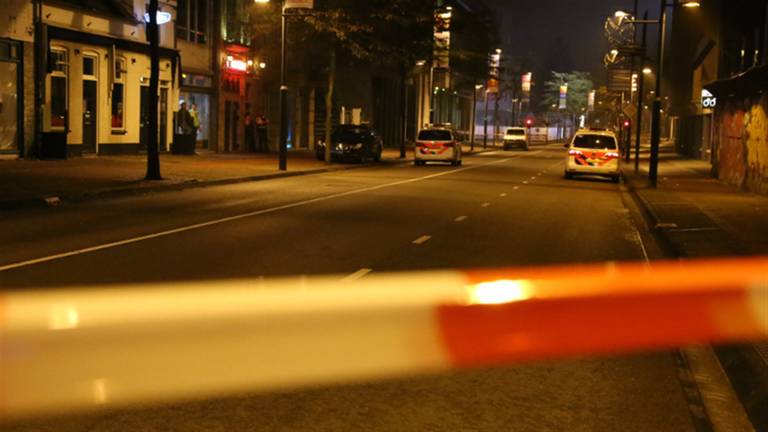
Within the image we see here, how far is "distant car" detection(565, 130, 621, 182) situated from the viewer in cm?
3148

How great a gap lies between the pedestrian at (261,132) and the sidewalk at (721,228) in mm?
17712

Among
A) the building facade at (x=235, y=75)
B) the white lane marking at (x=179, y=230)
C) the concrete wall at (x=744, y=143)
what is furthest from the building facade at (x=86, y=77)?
the concrete wall at (x=744, y=143)

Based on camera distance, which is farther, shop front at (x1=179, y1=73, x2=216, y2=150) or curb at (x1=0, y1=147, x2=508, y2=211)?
shop front at (x1=179, y1=73, x2=216, y2=150)

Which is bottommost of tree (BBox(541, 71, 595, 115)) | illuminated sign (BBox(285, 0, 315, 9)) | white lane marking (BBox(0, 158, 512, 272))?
white lane marking (BBox(0, 158, 512, 272))

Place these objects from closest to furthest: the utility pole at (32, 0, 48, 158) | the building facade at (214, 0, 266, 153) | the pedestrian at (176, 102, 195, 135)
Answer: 1. the utility pole at (32, 0, 48, 158)
2. the pedestrian at (176, 102, 195, 135)
3. the building facade at (214, 0, 266, 153)

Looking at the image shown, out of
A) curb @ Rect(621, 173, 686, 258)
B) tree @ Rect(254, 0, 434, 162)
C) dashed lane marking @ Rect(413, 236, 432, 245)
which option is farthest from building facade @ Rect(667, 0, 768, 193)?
tree @ Rect(254, 0, 434, 162)

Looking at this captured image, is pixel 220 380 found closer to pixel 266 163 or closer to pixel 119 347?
pixel 119 347

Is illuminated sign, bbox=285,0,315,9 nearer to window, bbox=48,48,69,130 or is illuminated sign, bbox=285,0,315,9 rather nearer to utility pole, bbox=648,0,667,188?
window, bbox=48,48,69,130

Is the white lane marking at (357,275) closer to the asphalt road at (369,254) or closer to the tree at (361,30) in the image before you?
the asphalt road at (369,254)

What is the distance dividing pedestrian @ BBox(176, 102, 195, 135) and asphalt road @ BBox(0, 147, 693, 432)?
9.11m

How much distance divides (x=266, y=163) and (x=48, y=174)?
1219 centimetres

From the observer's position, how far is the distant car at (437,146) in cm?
3981

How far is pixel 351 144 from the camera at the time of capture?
38312 mm

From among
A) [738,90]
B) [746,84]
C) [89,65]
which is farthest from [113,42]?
[746,84]
